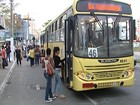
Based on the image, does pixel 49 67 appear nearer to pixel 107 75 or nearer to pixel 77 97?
pixel 77 97

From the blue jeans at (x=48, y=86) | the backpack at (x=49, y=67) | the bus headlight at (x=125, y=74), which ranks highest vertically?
the backpack at (x=49, y=67)

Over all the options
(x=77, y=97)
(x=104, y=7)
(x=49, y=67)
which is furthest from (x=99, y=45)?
(x=77, y=97)

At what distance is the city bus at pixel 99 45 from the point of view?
1085cm

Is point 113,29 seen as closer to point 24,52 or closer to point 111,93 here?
point 111,93

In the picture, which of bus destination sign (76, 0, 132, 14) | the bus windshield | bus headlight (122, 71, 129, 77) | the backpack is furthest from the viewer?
bus headlight (122, 71, 129, 77)

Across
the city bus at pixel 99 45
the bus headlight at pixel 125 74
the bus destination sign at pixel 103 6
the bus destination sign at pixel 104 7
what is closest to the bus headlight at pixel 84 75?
the city bus at pixel 99 45

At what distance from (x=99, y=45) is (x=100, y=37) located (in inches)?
10.9

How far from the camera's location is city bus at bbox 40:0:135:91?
1085 centimetres

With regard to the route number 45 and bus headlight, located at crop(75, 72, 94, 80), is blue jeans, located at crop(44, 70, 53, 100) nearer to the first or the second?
bus headlight, located at crop(75, 72, 94, 80)

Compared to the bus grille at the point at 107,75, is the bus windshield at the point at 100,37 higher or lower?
higher

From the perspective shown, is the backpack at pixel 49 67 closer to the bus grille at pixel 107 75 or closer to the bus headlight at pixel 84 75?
the bus headlight at pixel 84 75

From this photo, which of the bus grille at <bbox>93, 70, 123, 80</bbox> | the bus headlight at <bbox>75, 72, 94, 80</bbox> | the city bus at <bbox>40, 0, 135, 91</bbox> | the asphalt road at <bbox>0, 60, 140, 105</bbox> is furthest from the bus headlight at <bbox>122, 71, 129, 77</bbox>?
the bus headlight at <bbox>75, 72, 94, 80</bbox>

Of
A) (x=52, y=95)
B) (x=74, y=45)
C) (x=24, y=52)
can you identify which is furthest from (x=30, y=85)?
(x=24, y=52)

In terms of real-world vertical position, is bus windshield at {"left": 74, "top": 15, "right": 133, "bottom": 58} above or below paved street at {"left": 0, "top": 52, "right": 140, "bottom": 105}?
above
